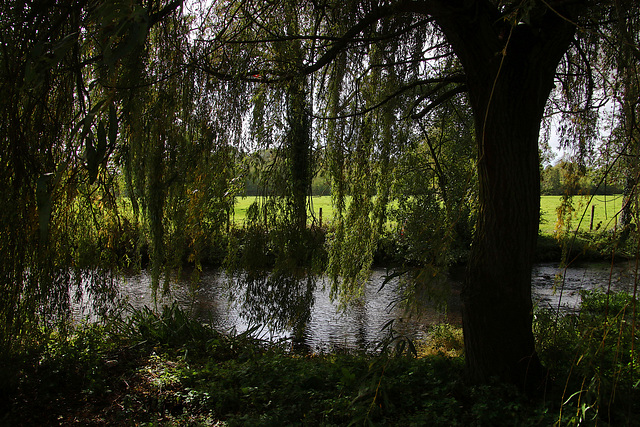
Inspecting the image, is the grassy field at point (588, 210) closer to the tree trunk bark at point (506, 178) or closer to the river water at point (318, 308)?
the tree trunk bark at point (506, 178)

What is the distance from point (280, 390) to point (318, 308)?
179 inches

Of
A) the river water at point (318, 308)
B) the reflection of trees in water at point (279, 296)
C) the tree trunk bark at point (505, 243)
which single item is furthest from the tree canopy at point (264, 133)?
the river water at point (318, 308)

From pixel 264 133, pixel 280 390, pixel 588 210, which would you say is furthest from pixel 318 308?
pixel 588 210

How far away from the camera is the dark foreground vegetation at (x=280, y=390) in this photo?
7.55ft

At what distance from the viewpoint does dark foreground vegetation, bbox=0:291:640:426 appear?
230 centimetres

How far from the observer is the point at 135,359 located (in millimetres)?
3625

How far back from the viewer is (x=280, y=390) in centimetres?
285

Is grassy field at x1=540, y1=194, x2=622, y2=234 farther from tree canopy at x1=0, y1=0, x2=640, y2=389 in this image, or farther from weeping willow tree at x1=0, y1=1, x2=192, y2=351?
weeping willow tree at x1=0, y1=1, x2=192, y2=351

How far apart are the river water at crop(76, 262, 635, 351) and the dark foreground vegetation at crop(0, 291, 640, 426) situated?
0.48 meters

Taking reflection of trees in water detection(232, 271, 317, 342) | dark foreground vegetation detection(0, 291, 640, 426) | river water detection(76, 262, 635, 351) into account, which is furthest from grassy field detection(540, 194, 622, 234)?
reflection of trees in water detection(232, 271, 317, 342)

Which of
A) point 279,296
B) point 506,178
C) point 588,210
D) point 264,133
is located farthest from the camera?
point 588,210

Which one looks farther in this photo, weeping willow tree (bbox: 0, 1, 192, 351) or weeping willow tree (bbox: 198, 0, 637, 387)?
weeping willow tree (bbox: 198, 0, 637, 387)

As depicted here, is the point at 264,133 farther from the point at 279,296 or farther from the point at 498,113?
the point at 498,113

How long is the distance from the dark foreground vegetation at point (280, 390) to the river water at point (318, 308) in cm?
48
